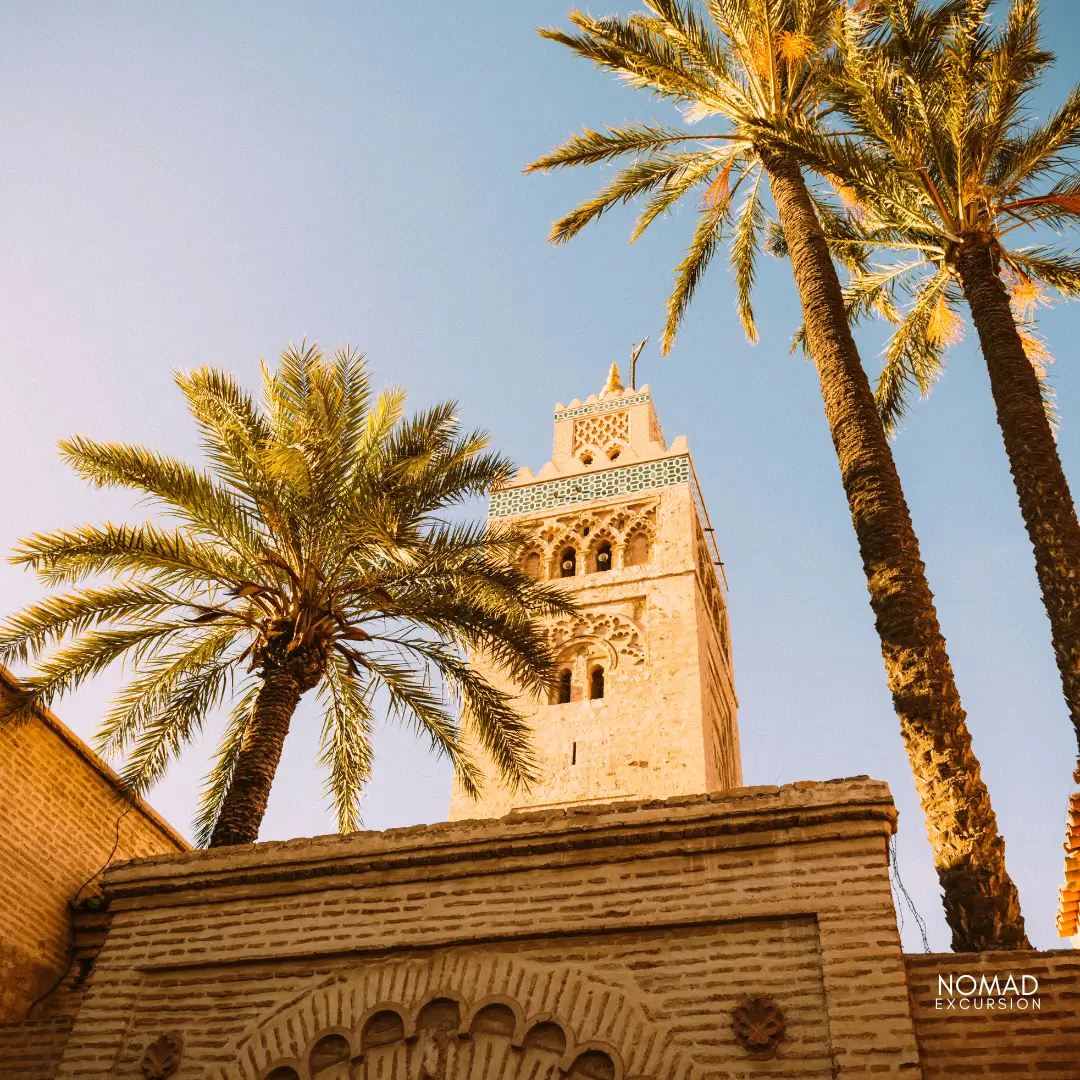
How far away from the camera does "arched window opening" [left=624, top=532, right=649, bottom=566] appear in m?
17.7

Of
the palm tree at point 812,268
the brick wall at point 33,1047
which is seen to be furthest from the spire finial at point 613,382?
the brick wall at point 33,1047

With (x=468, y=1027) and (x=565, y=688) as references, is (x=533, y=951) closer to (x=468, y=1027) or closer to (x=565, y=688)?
(x=468, y=1027)

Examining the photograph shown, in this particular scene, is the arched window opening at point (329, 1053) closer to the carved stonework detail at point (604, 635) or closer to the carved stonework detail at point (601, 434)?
the carved stonework detail at point (604, 635)

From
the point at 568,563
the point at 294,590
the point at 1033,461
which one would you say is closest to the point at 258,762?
the point at 294,590

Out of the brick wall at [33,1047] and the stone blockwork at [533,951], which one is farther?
the brick wall at [33,1047]

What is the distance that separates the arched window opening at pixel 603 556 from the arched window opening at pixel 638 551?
13.7 inches

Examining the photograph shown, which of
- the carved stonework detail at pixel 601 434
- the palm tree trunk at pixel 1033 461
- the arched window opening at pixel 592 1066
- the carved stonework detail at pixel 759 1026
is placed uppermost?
the carved stonework detail at pixel 601 434

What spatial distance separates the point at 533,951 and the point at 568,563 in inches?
497

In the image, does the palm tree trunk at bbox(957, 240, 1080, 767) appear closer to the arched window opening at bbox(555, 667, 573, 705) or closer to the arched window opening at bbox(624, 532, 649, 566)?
the arched window opening at bbox(555, 667, 573, 705)

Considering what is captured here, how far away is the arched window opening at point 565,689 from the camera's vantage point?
53.2 feet

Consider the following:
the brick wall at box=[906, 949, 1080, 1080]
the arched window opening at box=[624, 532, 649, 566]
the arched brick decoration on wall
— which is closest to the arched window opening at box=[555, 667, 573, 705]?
the arched window opening at box=[624, 532, 649, 566]

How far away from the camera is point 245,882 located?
6543 mm

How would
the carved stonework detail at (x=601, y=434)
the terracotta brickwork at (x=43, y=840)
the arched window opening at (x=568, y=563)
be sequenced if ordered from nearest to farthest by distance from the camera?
the terracotta brickwork at (x=43, y=840) < the arched window opening at (x=568, y=563) < the carved stonework detail at (x=601, y=434)

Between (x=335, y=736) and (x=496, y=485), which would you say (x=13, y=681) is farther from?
(x=496, y=485)
